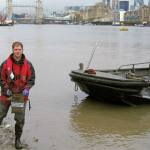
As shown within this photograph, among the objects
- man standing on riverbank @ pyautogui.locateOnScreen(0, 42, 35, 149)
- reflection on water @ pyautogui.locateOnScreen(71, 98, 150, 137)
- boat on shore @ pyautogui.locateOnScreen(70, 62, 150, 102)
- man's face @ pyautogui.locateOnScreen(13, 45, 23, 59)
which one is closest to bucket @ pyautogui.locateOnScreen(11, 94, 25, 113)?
man standing on riverbank @ pyautogui.locateOnScreen(0, 42, 35, 149)

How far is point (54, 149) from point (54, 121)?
2.90m

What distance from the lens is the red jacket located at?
7.82 m

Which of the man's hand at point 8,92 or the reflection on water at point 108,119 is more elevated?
the man's hand at point 8,92

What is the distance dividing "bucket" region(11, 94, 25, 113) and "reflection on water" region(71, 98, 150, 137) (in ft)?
10.6

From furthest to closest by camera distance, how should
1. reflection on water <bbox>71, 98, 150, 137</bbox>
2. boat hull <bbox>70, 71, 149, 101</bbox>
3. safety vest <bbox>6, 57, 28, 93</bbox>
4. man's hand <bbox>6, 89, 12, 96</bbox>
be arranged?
boat hull <bbox>70, 71, 149, 101</bbox> < reflection on water <bbox>71, 98, 150, 137</bbox> < man's hand <bbox>6, 89, 12, 96</bbox> < safety vest <bbox>6, 57, 28, 93</bbox>

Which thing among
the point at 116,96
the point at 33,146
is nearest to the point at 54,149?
the point at 33,146

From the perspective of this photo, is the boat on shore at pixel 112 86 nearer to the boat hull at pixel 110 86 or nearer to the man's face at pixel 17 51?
the boat hull at pixel 110 86

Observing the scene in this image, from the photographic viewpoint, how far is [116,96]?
13648 mm

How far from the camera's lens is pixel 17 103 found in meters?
7.96

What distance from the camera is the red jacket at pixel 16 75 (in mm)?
7816

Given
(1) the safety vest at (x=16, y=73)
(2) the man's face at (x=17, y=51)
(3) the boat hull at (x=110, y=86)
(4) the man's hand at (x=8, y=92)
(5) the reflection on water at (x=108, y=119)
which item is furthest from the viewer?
(3) the boat hull at (x=110, y=86)

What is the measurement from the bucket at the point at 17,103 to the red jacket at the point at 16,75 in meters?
0.08

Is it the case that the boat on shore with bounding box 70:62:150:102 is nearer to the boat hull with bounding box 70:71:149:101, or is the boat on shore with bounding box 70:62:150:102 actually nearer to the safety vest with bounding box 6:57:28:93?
the boat hull with bounding box 70:71:149:101

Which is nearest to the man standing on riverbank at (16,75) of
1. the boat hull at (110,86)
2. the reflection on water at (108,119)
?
the reflection on water at (108,119)
